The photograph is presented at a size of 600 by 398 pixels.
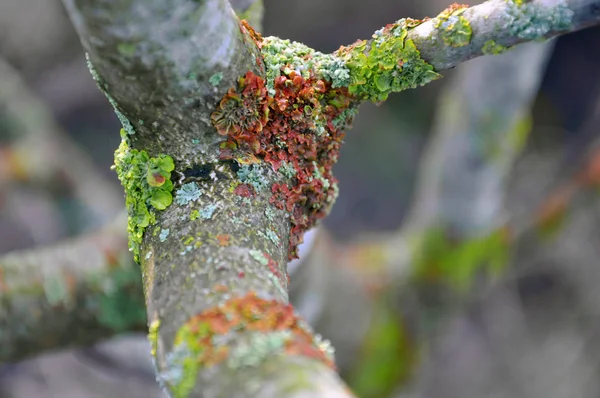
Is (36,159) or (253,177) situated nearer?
(253,177)

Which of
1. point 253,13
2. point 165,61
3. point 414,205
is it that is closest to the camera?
point 165,61

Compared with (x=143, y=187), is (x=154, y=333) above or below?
below

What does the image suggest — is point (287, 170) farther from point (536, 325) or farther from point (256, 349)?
point (536, 325)

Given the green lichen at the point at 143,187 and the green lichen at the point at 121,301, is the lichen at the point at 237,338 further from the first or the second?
the green lichen at the point at 121,301

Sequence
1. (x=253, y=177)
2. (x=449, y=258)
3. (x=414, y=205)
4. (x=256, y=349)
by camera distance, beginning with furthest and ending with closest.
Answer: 1. (x=414, y=205)
2. (x=449, y=258)
3. (x=253, y=177)
4. (x=256, y=349)

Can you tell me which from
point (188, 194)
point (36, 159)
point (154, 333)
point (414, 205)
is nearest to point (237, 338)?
point (154, 333)

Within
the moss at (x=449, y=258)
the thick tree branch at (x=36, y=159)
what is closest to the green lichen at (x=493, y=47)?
the moss at (x=449, y=258)

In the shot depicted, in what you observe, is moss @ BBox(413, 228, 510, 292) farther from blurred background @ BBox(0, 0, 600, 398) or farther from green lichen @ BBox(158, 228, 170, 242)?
green lichen @ BBox(158, 228, 170, 242)
